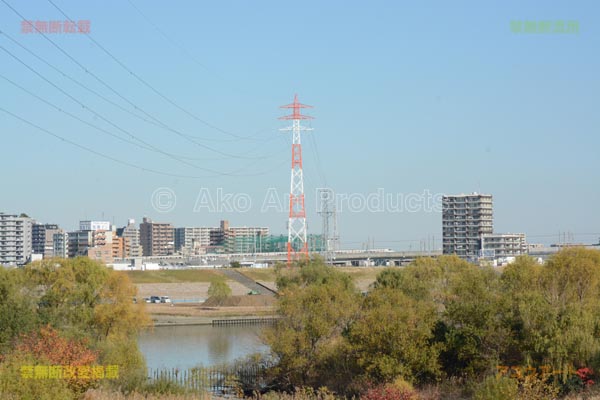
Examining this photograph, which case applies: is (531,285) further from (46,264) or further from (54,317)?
(46,264)

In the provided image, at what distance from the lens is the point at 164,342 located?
4525 cm

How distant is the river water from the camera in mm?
37188

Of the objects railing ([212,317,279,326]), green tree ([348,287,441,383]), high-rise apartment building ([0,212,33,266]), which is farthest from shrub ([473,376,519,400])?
high-rise apartment building ([0,212,33,266])

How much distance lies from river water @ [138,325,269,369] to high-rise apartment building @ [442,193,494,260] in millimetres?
70176

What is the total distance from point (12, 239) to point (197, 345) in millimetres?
95792

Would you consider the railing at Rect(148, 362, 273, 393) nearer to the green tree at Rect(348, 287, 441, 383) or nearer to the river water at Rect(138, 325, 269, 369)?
the river water at Rect(138, 325, 269, 369)

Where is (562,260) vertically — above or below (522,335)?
above

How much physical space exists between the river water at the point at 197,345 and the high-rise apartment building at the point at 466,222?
7018cm

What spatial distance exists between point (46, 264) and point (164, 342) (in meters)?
8.83

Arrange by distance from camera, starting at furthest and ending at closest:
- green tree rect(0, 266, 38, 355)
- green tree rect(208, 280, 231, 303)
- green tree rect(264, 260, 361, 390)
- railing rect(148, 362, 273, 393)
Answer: green tree rect(208, 280, 231, 303) → green tree rect(264, 260, 361, 390) → railing rect(148, 362, 273, 393) → green tree rect(0, 266, 38, 355)

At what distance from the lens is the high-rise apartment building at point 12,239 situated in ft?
427

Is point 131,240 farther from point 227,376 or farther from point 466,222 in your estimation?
point 227,376

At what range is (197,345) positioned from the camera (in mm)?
44188

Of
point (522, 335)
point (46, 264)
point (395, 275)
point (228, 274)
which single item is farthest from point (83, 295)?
point (228, 274)
